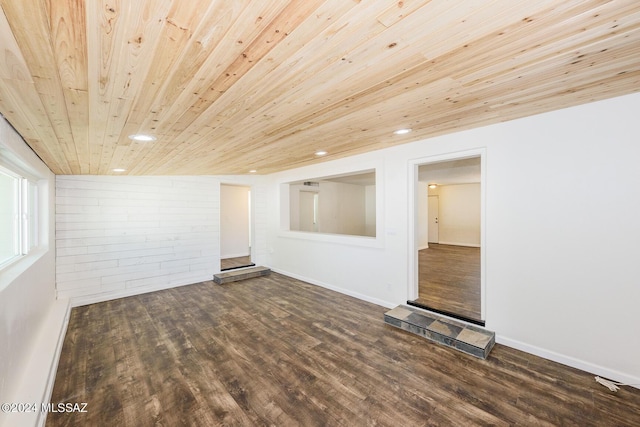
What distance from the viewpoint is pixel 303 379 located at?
7.53 feet

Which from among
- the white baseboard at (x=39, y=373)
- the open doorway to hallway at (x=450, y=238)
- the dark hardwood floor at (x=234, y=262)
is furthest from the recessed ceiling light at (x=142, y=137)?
the dark hardwood floor at (x=234, y=262)

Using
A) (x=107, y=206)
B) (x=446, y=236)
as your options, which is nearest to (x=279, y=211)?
(x=107, y=206)

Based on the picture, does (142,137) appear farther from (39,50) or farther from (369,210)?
(369,210)

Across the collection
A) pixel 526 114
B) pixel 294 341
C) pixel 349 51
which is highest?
pixel 526 114

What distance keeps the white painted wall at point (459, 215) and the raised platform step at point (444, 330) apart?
7220mm

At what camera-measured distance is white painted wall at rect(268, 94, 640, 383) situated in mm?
2162

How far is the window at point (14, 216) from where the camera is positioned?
233 cm

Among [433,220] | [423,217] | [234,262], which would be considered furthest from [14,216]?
[433,220]

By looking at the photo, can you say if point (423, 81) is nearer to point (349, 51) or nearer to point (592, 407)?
point (349, 51)

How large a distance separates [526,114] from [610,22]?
5.07 ft

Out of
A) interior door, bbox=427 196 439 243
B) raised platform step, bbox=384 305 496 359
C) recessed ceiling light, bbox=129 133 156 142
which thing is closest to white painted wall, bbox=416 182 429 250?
interior door, bbox=427 196 439 243

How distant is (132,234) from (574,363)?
6.32 m

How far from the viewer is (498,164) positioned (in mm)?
2803

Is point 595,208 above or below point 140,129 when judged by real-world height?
below
